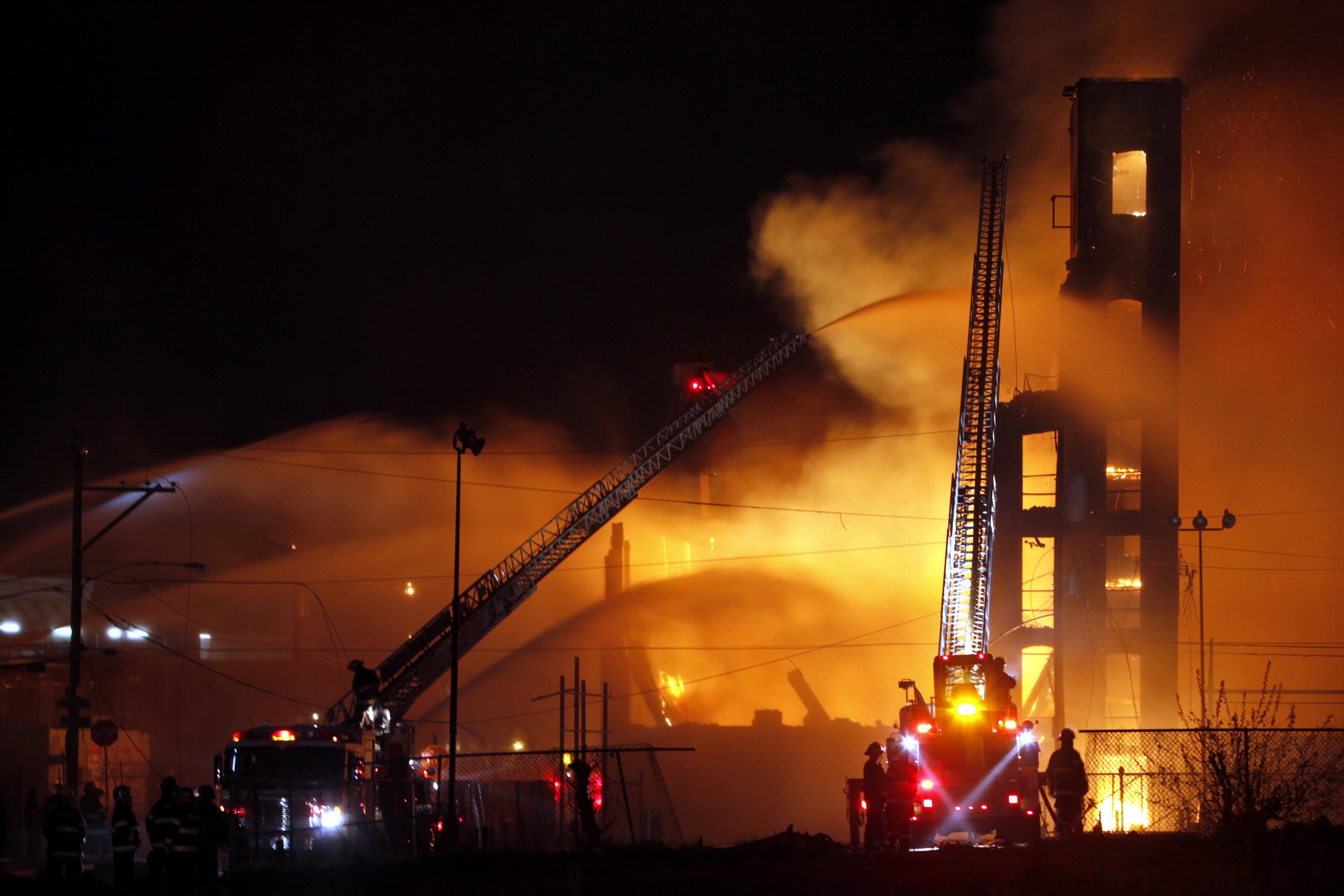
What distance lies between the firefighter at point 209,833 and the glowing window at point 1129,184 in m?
43.8

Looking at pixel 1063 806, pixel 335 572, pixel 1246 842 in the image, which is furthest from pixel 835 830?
pixel 1246 842

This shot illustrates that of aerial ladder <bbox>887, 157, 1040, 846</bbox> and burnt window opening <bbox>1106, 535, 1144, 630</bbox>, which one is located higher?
burnt window opening <bbox>1106, 535, 1144, 630</bbox>

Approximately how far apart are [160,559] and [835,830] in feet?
113

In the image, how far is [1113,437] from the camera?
53906 mm

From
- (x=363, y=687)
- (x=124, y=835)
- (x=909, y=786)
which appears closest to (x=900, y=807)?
(x=909, y=786)

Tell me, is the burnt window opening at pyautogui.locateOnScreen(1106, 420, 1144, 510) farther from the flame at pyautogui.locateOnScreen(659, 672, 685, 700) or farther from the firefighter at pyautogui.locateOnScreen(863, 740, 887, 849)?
the firefighter at pyautogui.locateOnScreen(863, 740, 887, 849)

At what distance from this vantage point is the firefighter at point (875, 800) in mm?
21297

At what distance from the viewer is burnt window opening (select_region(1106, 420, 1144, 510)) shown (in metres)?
53.2

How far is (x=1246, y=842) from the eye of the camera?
1472cm

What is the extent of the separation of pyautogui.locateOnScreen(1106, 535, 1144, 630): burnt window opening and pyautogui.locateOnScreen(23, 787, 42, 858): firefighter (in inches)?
1562

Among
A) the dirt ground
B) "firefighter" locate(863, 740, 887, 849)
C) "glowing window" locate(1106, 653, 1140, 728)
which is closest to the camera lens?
the dirt ground

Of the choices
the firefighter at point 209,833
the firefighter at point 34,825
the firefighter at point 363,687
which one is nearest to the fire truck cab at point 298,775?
the firefighter at point 363,687

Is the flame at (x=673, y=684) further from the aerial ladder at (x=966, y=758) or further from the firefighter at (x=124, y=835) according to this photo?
the firefighter at (x=124, y=835)

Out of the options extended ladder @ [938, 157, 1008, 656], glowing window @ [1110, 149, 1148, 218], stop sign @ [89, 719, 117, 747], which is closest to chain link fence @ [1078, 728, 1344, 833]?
extended ladder @ [938, 157, 1008, 656]
